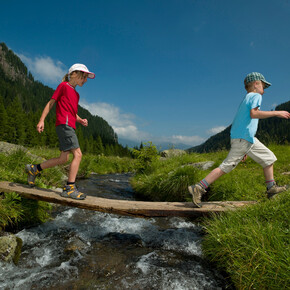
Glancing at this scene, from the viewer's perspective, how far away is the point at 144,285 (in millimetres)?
2400

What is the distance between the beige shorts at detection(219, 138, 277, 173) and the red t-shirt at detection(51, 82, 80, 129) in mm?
3207

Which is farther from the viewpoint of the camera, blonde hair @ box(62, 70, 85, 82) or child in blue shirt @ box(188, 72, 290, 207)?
blonde hair @ box(62, 70, 85, 82)

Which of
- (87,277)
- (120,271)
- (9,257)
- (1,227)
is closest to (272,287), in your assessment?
(120,271)

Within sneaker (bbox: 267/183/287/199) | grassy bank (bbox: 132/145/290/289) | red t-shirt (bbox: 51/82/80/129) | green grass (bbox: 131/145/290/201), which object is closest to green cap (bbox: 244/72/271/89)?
sneaker (bbox: 267/183/287/199)

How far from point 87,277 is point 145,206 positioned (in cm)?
148

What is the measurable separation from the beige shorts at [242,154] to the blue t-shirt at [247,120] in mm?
117

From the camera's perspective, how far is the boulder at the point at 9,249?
2763mm

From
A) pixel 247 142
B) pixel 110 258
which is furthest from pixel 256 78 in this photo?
pixel 110 258

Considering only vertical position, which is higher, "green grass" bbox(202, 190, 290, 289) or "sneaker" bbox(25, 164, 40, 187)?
"sneaker" bbox(25, 164, 40, 187)

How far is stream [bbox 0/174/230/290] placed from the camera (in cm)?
245

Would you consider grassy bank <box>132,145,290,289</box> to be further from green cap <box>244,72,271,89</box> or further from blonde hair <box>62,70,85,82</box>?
blonde hair <box>62,70,85,82</box>

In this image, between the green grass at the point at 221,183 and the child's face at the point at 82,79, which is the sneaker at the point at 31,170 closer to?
the child's face at the point at 82,79

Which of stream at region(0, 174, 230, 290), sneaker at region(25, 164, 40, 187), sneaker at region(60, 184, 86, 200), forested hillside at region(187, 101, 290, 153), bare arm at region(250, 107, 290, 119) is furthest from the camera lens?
forested hillside at region(187, 101, 290, 153)

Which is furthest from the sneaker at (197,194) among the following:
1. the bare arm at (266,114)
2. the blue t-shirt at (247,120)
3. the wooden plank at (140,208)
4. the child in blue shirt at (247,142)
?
the bare arm at (266,114)
